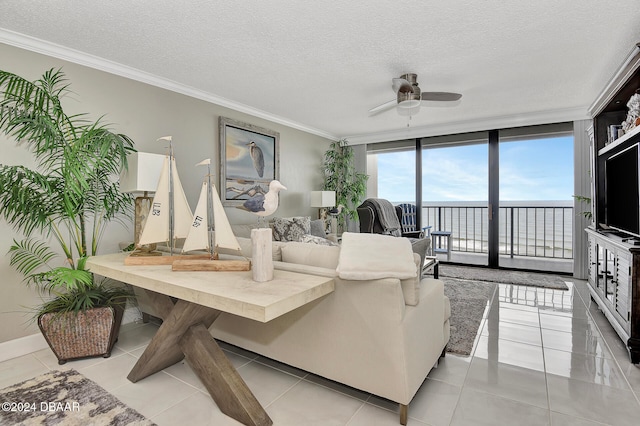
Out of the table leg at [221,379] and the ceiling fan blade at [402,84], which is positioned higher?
the ceiling fan blade at [402,84]

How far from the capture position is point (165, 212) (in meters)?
2.10

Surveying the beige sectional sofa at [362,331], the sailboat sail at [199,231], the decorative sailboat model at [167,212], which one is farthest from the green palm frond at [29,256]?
the beige sectional sofa at [362,331]

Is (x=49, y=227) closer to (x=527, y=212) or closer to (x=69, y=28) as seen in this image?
(x=69, y=28)

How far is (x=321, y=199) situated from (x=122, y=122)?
9.96 feet

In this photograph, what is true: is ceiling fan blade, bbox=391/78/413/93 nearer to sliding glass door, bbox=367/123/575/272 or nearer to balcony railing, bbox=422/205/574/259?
sliding glass door, bbox=367/123/575/272

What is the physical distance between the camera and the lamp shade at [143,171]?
223 centimetres

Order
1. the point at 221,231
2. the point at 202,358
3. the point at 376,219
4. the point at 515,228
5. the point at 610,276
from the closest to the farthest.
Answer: the point at 202,358
the point at 221,231
the point at 610,276
the point at 376,219
the point at 515,228

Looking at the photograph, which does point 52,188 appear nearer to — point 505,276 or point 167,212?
point 167,212

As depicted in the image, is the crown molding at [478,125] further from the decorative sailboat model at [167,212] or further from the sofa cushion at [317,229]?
the decorative sailboat model at [167,212]

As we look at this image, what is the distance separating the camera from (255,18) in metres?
2.24

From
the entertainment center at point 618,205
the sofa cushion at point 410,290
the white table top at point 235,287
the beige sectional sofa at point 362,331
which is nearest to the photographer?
the white table top at point 235,287

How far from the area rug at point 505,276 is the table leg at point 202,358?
12.7 feet

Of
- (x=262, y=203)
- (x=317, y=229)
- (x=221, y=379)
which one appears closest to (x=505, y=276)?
(x=317, y=229)

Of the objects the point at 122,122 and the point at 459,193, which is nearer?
the point at 122,122
